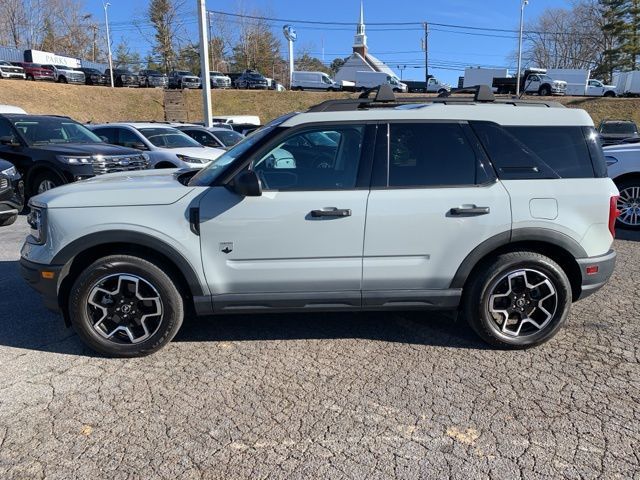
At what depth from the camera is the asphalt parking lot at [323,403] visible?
8.39 ft

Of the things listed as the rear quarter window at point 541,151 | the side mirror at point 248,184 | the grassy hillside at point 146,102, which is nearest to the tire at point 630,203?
the rear quarter window at point 541,151

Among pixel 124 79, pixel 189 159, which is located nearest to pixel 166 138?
pixel 189 159

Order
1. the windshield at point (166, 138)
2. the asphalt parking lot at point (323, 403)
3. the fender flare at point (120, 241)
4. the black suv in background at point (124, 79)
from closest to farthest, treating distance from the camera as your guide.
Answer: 1. the asphalt parking lot at point (323, 403)
2. the fender flare at point (120, 241)
3. the windshield at point (166, 138)
4. the black suv in background at point (124, 79)

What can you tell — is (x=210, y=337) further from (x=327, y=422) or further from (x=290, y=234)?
(x=327, y=422)

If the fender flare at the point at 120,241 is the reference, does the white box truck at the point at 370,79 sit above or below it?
A: above

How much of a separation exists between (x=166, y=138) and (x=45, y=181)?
144 inches

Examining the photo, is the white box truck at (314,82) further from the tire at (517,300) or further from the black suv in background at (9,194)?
the tire at (517,300)

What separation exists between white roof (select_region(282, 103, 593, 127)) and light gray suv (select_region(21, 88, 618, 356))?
1 centimetres

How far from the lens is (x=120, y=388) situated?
3.27m

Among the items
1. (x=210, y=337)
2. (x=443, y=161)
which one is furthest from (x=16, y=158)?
(x=443, y=161)

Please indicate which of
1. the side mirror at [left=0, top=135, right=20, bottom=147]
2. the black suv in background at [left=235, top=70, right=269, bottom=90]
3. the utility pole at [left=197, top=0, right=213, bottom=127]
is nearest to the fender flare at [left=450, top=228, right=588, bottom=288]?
the side mirror at [left=0, top=135, right=20, bottom=147]

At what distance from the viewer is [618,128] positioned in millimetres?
20172

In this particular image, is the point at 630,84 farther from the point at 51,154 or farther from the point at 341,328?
the point at 341,328

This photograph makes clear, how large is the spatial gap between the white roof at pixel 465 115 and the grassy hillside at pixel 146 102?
128ft
